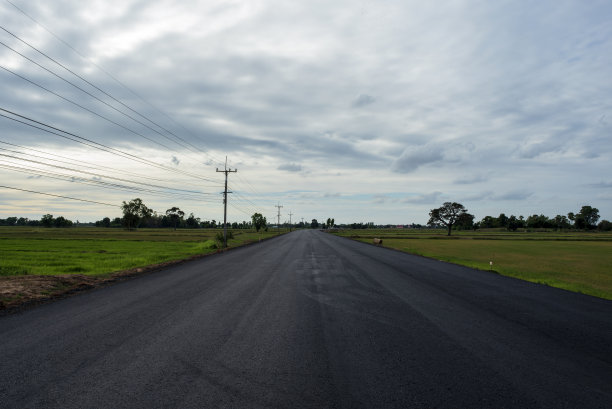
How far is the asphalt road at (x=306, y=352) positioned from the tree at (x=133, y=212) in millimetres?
139568

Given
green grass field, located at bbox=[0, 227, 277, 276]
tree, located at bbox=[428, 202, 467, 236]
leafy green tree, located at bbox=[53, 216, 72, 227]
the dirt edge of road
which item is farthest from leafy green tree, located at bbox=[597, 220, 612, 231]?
leafy green tree, located at bbox=[53, 216, 72, 227]

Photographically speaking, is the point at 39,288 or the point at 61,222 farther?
the point at 61,222

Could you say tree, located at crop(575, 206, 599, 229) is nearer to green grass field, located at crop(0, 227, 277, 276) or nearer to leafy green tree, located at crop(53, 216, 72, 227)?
green grass field, located at crop(0, 227, 277, 276)

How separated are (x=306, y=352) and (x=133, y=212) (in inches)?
5862

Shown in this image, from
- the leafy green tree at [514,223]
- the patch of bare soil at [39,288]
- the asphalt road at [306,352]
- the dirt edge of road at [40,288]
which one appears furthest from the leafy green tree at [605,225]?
the patch of bare soil at [39,288]

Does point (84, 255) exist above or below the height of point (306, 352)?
below

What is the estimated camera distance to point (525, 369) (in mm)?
4980

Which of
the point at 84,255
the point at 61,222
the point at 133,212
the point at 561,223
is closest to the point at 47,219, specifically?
the point at 61,222

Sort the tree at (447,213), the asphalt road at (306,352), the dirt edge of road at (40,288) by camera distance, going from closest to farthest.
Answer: the asphalt road at (306,352), the dirt edge of road at (40,288), the tree at (447,213)

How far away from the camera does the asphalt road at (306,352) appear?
159 inches

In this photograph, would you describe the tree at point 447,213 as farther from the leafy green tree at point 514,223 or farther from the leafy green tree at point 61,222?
the leafy green tree at point 61,222

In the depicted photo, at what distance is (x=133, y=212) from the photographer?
5325 inches

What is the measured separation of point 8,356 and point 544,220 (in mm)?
236539

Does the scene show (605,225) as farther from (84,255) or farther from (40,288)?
(40,288)
